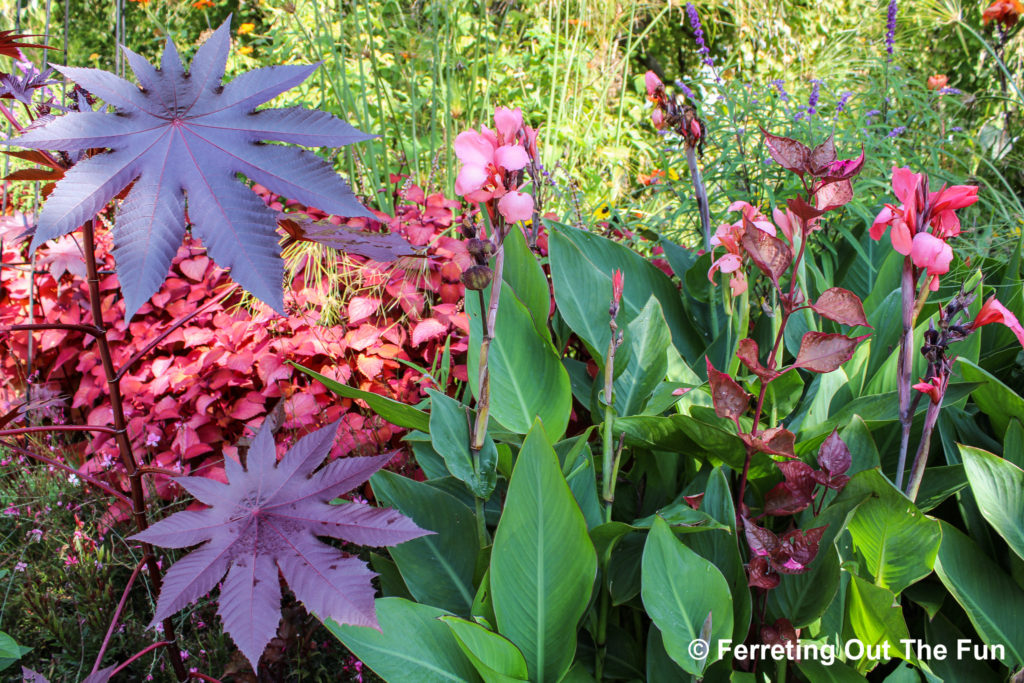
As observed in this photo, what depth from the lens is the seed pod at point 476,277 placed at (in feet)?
2.68

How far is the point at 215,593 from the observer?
1.64 meters

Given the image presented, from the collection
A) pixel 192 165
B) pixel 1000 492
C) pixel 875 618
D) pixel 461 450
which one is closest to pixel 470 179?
pixel 192 165

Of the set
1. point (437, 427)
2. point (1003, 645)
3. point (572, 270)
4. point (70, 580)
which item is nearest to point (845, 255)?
point (572, 270)

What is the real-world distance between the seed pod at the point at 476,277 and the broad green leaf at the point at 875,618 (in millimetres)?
573

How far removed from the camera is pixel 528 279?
1252 mm

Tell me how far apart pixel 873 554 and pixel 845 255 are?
44.2 inches

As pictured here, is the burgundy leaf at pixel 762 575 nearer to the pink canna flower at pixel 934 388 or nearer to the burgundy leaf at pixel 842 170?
the pink canna flower at pixel 934 388

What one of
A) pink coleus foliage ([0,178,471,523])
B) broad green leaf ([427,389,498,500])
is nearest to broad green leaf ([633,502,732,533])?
broad green leaf ([427,389,498,500])

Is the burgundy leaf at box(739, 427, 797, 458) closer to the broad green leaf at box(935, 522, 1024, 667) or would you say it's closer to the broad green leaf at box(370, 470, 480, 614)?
the broad green leaf at box(935, 522, 1024, 667)

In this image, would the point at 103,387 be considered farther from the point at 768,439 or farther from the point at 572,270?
the point at 768,439

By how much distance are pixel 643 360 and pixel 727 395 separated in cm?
43

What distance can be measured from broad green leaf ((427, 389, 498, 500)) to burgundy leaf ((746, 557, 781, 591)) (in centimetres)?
36

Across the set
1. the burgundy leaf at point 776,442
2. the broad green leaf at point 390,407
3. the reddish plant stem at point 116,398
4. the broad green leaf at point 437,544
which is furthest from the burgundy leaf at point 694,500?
the reddish plant stem at point 116,398

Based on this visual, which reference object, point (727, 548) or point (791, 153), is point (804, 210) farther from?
point (727, 548)
